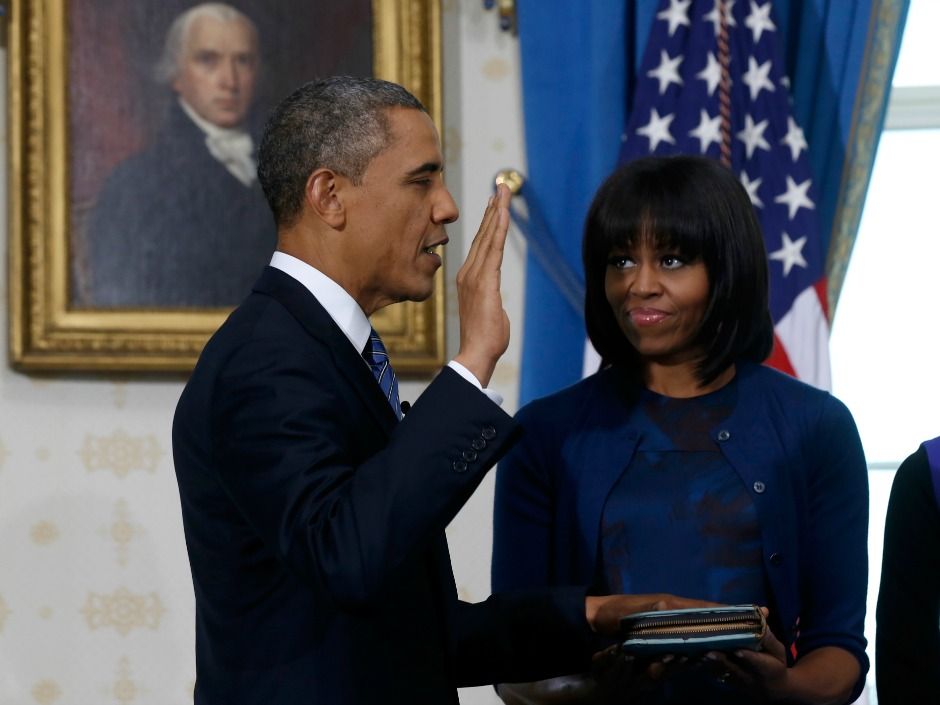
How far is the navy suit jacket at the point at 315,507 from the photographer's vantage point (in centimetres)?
134

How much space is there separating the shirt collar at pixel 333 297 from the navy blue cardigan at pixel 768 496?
0.56 m

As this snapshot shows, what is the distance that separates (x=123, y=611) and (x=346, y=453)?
83.0 inches

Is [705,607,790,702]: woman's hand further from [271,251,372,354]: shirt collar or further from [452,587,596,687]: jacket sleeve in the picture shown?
[271,251,372,354]: shirt collar

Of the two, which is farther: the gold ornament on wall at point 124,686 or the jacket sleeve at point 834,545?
the gold ornament on wall at point 124,686

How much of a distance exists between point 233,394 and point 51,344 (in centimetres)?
201

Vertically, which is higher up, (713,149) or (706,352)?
(713,149)

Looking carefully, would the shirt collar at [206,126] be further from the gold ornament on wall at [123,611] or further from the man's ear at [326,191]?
the man's ear at [326,191]

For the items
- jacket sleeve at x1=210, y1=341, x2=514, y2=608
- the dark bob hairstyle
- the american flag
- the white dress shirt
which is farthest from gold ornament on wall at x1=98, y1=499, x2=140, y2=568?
jacket sleeve at x1=210, y1=341, x2=514, y2=608

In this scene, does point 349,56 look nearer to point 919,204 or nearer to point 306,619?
point 919,204

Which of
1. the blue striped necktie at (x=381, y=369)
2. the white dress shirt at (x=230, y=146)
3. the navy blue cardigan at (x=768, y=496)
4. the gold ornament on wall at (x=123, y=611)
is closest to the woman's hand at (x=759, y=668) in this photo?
the navy blue cardigan at (x=768, y=496)

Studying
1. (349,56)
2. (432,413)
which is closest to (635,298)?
(432,413)

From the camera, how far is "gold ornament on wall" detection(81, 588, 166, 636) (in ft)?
10.9

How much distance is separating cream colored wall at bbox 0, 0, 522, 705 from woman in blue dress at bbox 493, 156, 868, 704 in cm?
136

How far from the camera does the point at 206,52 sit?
11.2 ft
